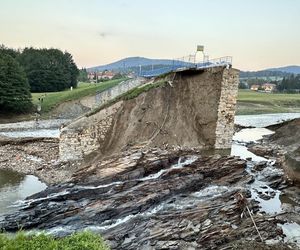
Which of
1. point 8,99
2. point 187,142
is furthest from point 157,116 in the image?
point 8,99

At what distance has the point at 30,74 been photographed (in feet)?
294

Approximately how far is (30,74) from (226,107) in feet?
201

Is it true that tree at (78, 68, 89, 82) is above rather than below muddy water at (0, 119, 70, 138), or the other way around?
above

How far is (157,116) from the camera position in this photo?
38.6 meters

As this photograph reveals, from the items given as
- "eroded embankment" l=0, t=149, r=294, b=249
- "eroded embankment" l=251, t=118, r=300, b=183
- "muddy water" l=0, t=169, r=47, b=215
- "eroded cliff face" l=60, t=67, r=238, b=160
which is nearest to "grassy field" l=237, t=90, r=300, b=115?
"eroded embankment" l=251, t=118, r=300, b=183

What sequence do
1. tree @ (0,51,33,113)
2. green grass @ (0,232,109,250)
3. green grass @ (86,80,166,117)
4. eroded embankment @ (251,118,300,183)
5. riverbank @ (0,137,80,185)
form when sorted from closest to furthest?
1. green grass @ (0,232,109,250)
2. eroded embankment @ (251,118,300,183)
3. riverbank @ (0,137,80,185)
4. green grass @ (86,80,166,117)
5. tree @ (0,51,33,113)

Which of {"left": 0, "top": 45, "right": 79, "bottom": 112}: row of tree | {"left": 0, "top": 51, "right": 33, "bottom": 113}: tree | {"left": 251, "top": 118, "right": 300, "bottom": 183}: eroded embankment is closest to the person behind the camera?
{"left": 251, "top": 118, "right": 300, "bottom": 183}: eroded embankment

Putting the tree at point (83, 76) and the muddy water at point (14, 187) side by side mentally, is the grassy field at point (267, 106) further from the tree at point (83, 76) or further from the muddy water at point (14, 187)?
the muddy water at point (14, 187)

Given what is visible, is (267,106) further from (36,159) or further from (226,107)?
(36,159)

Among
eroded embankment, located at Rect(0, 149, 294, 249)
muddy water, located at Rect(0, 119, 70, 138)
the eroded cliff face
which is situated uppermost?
the eroded cliff face

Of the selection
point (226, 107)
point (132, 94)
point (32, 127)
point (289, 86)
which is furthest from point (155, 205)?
point (289, 86)

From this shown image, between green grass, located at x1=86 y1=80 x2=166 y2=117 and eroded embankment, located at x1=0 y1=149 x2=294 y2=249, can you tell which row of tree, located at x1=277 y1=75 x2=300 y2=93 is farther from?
eroded embankment, located at x1=0 y1=149 x2=294 y2=249

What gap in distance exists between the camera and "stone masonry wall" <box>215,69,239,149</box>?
38531 mm

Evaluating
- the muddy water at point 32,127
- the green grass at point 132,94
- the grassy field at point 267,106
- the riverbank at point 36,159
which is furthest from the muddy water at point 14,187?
the grassy field at point 267,106
